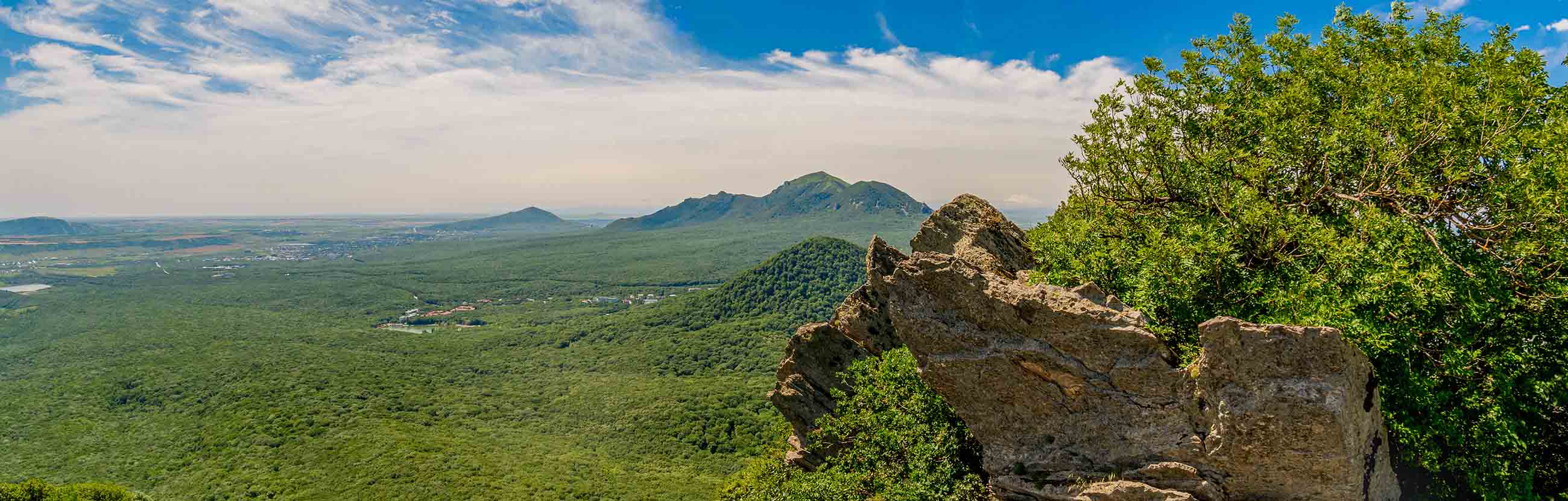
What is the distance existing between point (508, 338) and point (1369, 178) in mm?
142758

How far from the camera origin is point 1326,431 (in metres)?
9.67

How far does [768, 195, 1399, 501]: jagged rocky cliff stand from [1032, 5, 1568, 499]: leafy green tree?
1107 mm

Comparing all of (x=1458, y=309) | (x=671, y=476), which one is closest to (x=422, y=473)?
(x=671, y=476)

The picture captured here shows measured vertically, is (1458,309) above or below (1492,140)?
below

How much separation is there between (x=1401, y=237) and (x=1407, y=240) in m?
0.86

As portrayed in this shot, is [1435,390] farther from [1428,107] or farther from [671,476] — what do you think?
[671,476]

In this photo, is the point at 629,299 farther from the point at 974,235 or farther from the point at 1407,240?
the point at 1407,240

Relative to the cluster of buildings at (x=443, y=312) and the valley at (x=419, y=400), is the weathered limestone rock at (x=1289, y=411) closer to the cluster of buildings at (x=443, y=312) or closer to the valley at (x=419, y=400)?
the valley at (x=419, y=400)

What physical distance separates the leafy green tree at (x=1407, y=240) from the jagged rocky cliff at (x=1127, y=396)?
3.63 feet

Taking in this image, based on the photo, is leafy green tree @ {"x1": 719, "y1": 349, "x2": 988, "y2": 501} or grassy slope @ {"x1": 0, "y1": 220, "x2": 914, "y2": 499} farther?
grassy slope @ {"x1": 0, "y1": 220, "x2": 914, "y2": 499}

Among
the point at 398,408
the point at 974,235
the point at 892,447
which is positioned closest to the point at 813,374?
the point at 892,447

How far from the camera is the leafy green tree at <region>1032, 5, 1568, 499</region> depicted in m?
10.8

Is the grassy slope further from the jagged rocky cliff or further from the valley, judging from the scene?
the jagged rocky cliff

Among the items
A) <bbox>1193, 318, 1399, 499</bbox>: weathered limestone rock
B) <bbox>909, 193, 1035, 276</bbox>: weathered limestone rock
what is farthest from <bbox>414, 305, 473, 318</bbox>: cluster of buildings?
<bbox>1193, 318, 1399, 499</bbox>: weathered limestone rock
